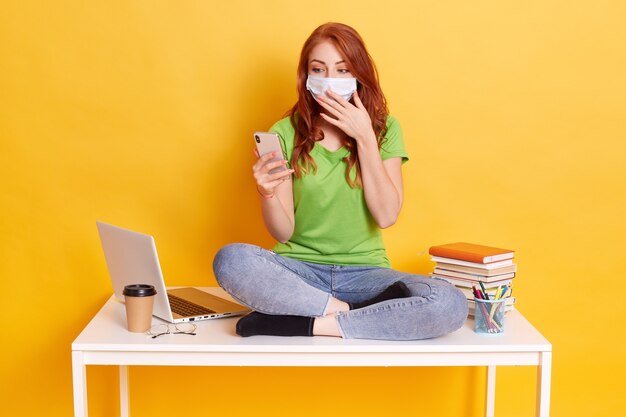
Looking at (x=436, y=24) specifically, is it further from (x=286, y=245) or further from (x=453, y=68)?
(x=286, y=245)

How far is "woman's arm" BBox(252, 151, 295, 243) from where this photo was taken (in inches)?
83.0

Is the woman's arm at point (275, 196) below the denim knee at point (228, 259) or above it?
above

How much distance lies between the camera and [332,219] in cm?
229

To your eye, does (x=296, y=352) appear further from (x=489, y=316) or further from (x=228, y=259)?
(x=489, y=316)

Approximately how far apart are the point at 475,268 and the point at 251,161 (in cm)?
81

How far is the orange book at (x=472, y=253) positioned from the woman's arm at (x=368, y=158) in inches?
6.6

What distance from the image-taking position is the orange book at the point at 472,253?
7.12 feet

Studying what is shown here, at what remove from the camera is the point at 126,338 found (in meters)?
1.95

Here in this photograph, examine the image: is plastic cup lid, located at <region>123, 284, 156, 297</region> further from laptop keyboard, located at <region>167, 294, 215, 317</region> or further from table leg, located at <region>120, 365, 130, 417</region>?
table leg, located at <region>120, 365, 130, 417</region>

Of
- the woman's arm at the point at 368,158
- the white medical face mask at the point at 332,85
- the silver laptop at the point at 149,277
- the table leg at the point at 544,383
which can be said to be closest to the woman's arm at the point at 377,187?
the woman's arm at the point at 368,158

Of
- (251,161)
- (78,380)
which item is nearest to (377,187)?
(251,161)

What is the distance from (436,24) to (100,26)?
1040 millimetres

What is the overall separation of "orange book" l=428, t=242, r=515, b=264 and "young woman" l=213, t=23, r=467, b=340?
0.15 meters

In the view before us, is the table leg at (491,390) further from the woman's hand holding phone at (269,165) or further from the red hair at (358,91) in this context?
the woman's hand holding phone at (269,165)
